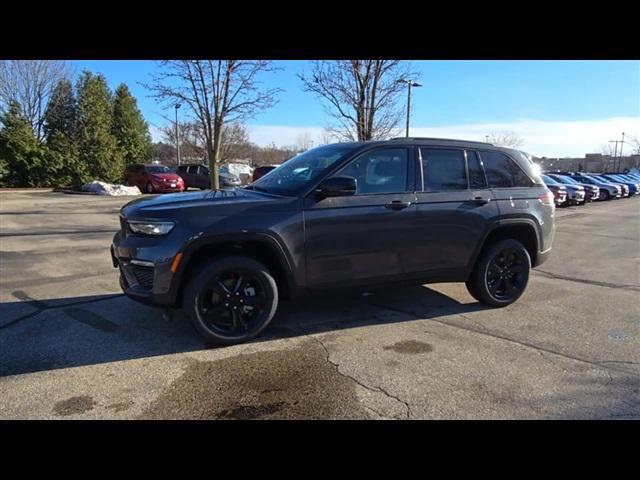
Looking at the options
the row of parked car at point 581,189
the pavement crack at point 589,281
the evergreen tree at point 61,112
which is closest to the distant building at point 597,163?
the row of parked car at point 581,189

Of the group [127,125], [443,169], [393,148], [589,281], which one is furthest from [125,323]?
[127,125]

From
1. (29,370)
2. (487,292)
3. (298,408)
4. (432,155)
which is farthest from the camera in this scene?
(487,292)

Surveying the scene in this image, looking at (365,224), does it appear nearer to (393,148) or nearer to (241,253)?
(393,148)

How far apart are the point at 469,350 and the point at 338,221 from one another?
1.71 meters

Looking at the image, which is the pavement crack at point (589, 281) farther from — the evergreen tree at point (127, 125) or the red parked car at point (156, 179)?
the evergreen tree at point (127, 125)

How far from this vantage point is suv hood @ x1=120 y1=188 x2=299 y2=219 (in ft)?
12.0

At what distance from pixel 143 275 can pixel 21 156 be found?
90.7 ft

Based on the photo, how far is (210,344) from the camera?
3842 mm

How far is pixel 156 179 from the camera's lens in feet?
77.0

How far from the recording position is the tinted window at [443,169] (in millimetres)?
4551

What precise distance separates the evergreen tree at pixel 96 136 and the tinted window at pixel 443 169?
1131 inches

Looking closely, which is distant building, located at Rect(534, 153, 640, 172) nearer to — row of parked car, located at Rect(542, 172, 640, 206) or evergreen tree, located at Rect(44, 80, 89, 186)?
row of parked car, located at Rect(542, 172, 640, 206)

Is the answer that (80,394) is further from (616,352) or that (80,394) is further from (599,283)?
(599,283)
